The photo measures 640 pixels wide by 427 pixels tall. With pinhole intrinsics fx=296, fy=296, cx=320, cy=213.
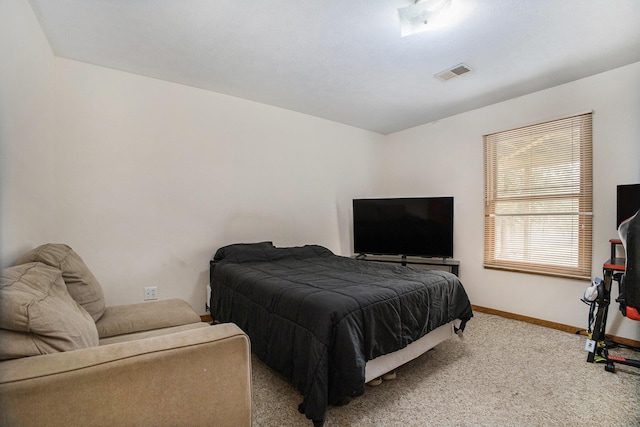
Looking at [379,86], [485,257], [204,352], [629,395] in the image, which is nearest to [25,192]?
[204,352]

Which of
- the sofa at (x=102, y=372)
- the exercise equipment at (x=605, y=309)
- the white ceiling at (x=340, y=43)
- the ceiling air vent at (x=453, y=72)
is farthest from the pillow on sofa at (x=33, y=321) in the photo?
the ceiling air vent at (x=453, y=72)

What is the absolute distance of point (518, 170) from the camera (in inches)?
133

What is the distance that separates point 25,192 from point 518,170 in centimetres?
438

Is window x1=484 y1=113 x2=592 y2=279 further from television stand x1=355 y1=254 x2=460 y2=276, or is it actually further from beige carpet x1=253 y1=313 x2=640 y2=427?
beige carpet x1=253 y1=313 x2=640 y2=427

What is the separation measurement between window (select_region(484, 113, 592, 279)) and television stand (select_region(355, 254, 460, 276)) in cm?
42

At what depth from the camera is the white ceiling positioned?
1.92m

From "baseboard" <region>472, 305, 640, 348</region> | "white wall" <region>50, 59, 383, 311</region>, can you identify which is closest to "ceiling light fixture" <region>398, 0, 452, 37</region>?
"white wall" <region>50, 59, 383, 311</region>

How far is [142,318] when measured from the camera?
1.88 m

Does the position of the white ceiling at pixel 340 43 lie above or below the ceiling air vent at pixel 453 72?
above

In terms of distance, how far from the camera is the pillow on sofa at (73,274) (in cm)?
163

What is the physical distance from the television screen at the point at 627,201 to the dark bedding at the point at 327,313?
1.55 meters

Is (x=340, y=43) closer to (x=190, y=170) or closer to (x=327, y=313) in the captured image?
(x=190, y=170)

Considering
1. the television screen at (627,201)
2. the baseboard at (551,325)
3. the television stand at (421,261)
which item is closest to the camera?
the television screen at (627,201)

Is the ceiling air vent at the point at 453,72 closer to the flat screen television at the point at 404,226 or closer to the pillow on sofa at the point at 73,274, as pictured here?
the flat screen television at the point at 404,226
